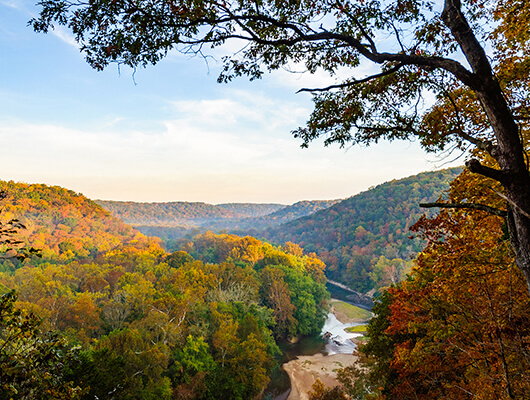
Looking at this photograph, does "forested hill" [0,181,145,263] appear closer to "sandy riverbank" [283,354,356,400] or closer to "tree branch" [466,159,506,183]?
"sandy riverbank" [283,354,356,400]

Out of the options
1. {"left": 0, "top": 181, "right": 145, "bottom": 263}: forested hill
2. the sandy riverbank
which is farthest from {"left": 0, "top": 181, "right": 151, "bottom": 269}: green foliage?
the sandy riverbank

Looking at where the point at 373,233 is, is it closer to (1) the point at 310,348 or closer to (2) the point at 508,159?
(1) the point at 310,348

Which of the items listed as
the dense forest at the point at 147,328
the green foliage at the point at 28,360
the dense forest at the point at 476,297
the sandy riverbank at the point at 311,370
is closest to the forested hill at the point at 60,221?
the dense forest at the point at 147,328

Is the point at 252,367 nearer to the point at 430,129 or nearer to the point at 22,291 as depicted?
the point at 430,129

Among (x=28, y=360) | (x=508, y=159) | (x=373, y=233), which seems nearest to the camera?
(x=508, y=159)

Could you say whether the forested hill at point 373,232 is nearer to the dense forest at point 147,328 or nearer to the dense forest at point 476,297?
the dense forest at point 147,328

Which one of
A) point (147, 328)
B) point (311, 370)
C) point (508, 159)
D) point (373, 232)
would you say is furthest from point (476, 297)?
point (373, 232)

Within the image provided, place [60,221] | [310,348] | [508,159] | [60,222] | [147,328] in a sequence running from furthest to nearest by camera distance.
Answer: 1. [60,221]
2. [60,222]
3. [310,348]
4. [147,328]
5. [508,159]

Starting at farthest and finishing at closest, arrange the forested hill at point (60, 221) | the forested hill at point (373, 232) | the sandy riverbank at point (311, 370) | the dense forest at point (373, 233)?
the forested hill at point (373, 232) → the dense forest at point (373, 233) → the forested hill at point (60, 221) → the sandy riverbank at point (311, 370)
